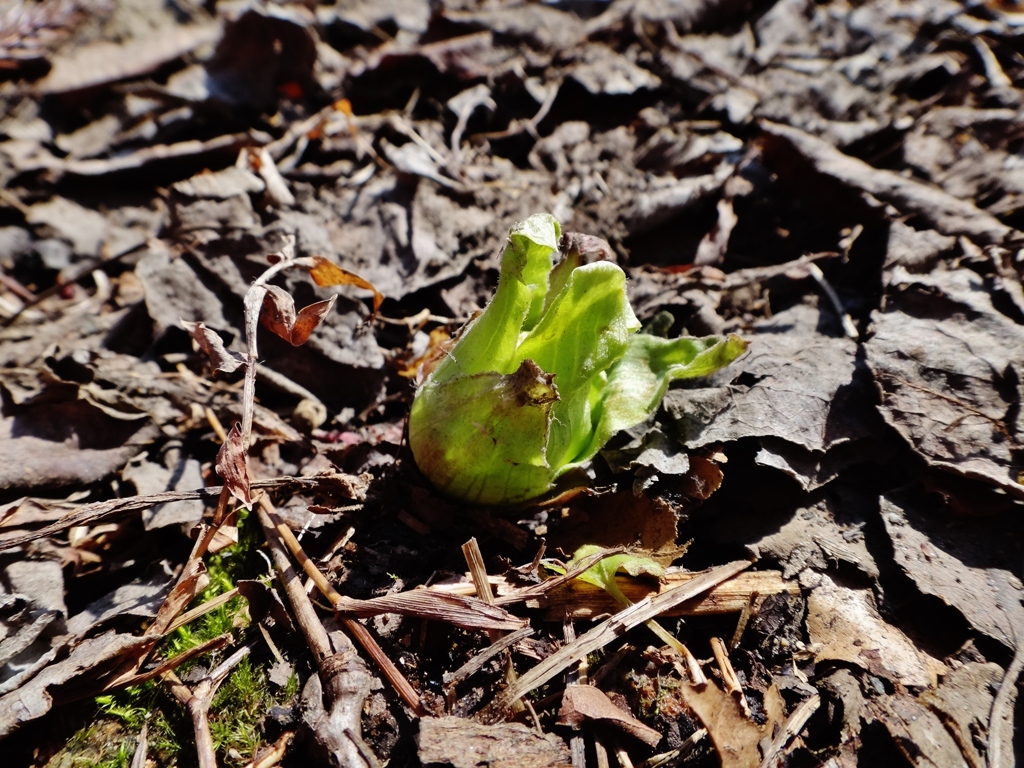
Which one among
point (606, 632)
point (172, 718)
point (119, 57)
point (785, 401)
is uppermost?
point (119, 57)

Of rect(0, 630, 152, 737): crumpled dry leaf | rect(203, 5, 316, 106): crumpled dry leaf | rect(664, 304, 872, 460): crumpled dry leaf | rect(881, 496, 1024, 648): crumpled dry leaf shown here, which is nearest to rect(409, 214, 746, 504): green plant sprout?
rect(664, 304, 872, 460): crumpled dry leaf

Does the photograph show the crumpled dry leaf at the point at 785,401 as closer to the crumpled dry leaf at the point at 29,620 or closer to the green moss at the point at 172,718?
the green moss at the point at 172,718

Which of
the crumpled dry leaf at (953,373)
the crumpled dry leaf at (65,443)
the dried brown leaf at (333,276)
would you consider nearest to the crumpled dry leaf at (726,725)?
the crumpled dry leaf at (953,373)

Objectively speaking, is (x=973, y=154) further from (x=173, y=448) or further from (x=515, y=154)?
(x=173, y=448)

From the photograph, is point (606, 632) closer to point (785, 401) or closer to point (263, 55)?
point (785, 401)

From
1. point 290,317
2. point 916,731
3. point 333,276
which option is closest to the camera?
point 916,731

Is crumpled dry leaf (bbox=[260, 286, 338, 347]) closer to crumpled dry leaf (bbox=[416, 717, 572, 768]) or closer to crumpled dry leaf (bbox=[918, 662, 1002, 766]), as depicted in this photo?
crumpled dry leaf (bbox=[416, 717, 572, 768])

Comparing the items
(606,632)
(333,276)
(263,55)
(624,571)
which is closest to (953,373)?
(624,571)

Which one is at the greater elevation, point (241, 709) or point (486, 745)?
point (486, 745)
